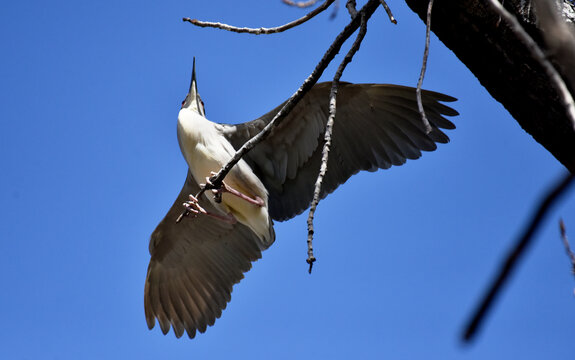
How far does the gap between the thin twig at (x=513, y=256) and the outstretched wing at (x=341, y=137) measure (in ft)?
14.0

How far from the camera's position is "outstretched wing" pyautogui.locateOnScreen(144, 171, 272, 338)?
245 inches

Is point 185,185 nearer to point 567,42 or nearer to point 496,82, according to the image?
point 496,82

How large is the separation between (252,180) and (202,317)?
1.77m

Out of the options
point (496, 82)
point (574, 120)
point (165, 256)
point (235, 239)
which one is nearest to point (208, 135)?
point (235, 239)

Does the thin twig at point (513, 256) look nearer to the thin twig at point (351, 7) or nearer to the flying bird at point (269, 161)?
the thin twig at point (351, 7)

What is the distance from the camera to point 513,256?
0.71 metres

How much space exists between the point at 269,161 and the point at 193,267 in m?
1.50

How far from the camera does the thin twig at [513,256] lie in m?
0.71

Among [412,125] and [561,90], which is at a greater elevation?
[412,125]

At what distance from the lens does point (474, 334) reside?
71 centimetres

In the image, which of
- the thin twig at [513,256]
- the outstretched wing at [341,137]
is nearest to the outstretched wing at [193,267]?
the outstretched wing at [341,137]

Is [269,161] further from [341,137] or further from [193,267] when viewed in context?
[193,267]

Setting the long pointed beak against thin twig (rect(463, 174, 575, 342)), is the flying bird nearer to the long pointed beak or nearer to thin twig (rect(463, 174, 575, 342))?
the long pointed beak

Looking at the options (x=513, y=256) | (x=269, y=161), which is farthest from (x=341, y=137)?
(x=513, y=256)
